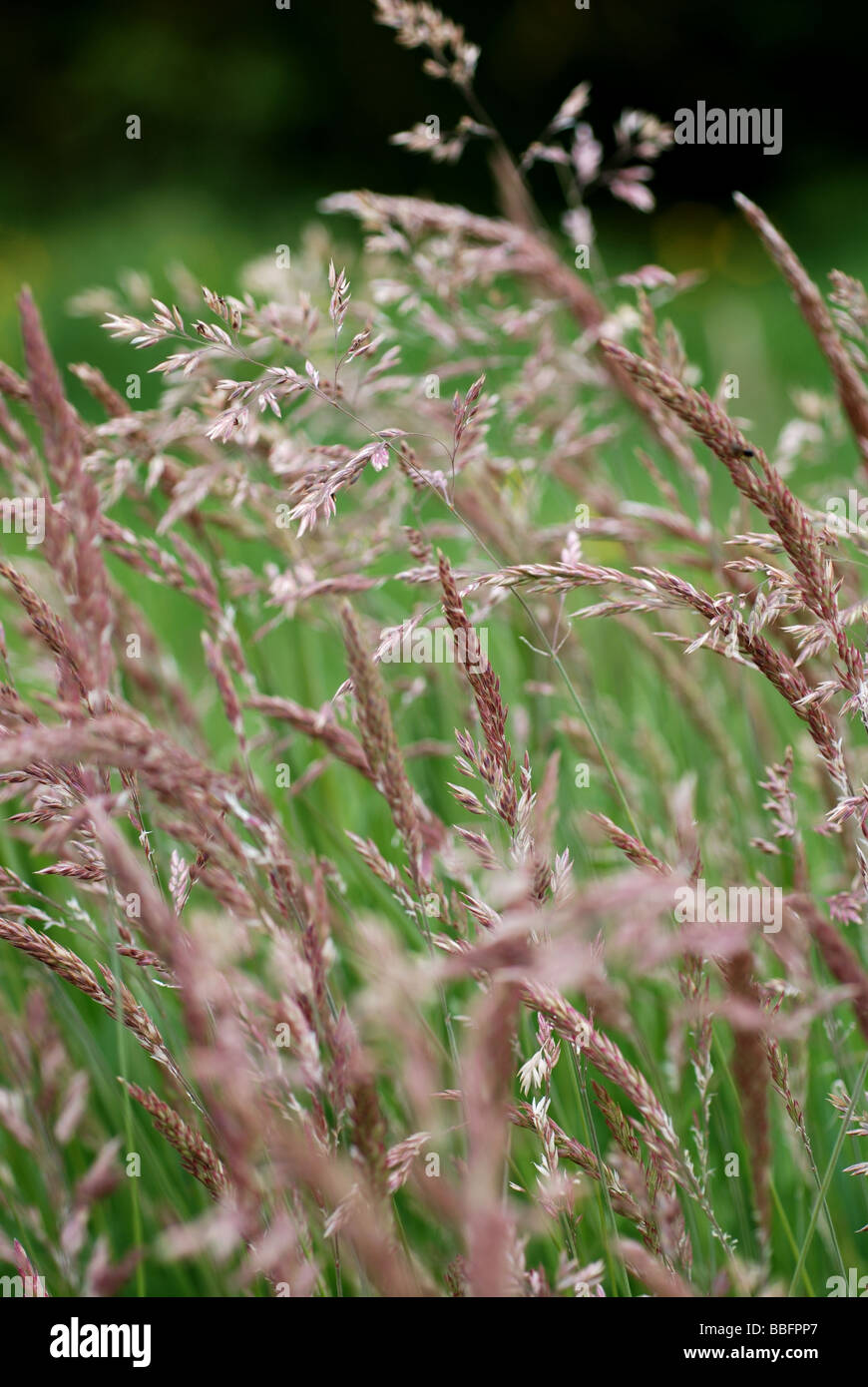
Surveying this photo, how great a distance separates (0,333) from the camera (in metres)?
5.50

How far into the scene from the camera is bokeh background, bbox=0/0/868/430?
25.9ft

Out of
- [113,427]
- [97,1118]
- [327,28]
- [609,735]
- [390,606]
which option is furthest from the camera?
[327,28]

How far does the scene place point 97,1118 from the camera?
1075 mm

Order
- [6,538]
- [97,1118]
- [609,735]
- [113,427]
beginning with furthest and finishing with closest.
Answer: [6,538] → [609,735] → [97,1118] → [113,427]

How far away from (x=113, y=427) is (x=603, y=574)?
19.8 inches

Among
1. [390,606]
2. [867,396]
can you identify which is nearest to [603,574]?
[867,396]

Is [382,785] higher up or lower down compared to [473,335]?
lower down

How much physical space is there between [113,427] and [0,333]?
5198mm

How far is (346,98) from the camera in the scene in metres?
8.31

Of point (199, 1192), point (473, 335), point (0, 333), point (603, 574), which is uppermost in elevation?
point (0, 333)

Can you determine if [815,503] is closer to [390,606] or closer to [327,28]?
[390,606]

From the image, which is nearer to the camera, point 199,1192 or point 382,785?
point 382,785

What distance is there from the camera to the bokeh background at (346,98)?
789 centimetres

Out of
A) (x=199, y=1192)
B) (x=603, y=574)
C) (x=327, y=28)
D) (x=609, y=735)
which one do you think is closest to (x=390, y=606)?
(x=609, y=735)
